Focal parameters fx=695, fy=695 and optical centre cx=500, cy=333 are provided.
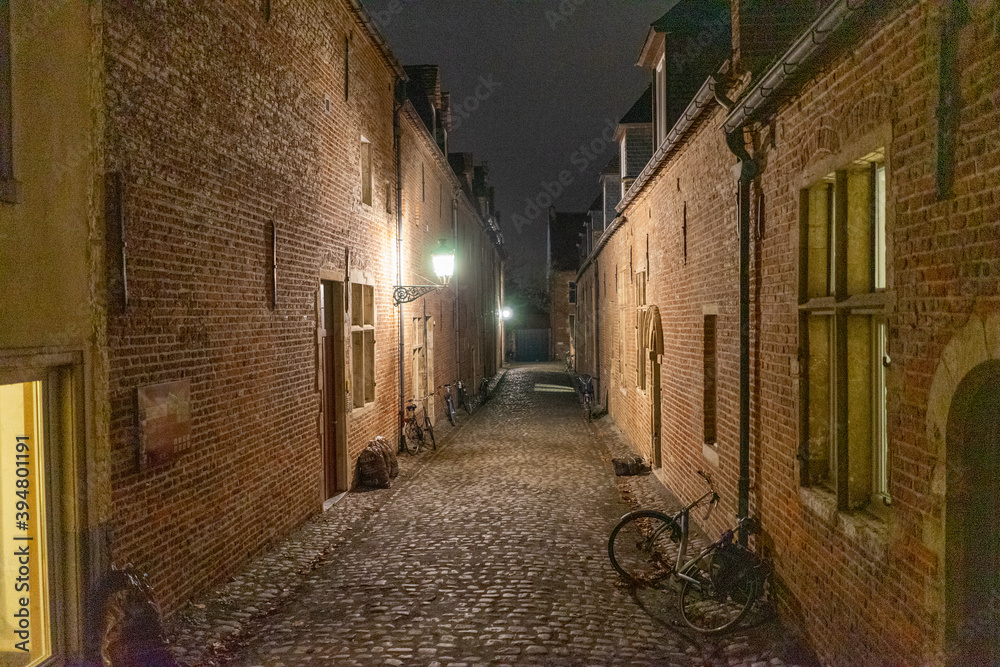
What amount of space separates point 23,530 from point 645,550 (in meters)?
5.57

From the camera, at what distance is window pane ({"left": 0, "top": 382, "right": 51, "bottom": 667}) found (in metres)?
4.30

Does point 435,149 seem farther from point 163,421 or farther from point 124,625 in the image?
point 124,625

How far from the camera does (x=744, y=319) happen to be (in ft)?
21.9

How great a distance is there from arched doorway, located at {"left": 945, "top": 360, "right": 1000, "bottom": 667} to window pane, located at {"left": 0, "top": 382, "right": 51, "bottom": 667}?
5.21 metres

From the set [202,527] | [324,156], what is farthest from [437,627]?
[324,156]

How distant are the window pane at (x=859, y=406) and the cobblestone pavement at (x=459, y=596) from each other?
1331mm

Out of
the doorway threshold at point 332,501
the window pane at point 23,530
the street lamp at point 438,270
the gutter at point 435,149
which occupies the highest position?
the gutter at point 435,149

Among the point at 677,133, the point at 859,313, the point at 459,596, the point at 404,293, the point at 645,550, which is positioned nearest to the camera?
the point at 859,313

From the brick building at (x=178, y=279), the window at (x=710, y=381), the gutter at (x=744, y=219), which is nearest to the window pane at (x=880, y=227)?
the gutter at (x=744, y=219)

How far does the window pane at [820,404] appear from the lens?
16.9 feet

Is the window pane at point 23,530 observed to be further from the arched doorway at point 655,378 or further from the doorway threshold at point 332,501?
the arched doorway at point 655,378

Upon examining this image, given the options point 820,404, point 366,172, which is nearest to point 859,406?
point 820,404

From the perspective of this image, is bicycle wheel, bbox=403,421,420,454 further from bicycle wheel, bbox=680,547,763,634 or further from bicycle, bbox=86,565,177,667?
bicycle, bbox=86,565,177,667

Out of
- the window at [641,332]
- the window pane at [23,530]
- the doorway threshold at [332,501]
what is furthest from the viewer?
the window at [641,332]
